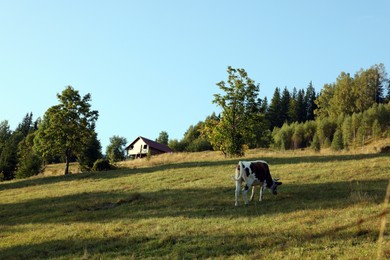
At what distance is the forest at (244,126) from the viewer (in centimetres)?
5419

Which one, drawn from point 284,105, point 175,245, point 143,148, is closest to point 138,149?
point 143,148

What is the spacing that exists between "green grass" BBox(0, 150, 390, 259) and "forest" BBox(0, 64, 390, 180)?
23.9m

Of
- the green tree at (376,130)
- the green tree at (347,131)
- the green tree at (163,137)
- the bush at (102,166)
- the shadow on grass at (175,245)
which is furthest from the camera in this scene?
the green tree at (163,137)

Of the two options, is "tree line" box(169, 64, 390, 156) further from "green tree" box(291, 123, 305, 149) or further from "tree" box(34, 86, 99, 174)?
"tree" box(34, 86, 99, 174)

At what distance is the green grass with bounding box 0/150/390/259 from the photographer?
10.7m

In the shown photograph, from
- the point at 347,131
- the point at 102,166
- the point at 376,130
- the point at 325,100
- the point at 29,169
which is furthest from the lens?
the point at 325,100

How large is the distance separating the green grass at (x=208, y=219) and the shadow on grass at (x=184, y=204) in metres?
0.05

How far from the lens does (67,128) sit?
54.4m

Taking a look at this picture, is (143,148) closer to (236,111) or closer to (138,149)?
(138,149)

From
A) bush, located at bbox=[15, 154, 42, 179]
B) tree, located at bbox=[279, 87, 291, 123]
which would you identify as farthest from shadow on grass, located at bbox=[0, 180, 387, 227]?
tree, located at bbox=[279, 87, 291, 123]

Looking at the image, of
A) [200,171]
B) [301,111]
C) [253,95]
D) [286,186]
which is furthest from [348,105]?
[286,186]

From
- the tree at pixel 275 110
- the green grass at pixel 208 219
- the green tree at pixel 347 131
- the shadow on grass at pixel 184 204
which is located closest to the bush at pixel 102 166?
the green grass at pixel 208 219

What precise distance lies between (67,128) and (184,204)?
38729mm

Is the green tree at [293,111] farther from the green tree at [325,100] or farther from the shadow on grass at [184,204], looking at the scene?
the shadow on grass at [184,204]
